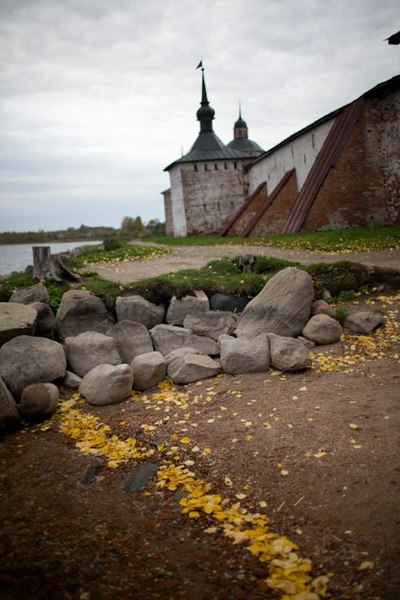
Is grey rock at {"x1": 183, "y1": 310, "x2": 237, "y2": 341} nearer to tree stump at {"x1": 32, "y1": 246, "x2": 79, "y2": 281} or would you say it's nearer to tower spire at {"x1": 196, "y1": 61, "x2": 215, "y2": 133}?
tree stump at {"x1": 32, "y1": 246, "x2": 79, "y2": 281}

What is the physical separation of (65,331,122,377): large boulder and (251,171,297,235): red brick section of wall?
19205mm

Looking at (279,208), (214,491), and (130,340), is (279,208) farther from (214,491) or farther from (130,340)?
(214,491)

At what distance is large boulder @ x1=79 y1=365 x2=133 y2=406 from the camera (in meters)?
5.49

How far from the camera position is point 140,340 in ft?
22.6

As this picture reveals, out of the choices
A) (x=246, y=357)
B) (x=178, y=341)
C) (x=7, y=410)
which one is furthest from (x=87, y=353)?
(x=246, y=357)

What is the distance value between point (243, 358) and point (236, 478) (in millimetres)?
2548

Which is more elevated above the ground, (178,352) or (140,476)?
(178,352)

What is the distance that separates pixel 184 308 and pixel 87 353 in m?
2.09

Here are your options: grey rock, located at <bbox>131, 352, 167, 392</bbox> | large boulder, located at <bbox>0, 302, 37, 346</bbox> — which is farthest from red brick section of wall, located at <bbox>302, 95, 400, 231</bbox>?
large boulder, located at <bbox>0, 302, 37, 346</bbox>

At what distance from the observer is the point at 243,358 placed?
6059 millimetres

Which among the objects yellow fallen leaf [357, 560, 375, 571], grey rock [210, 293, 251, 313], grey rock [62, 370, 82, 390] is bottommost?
yellow fallen leaf [357, 560, 375, 571]

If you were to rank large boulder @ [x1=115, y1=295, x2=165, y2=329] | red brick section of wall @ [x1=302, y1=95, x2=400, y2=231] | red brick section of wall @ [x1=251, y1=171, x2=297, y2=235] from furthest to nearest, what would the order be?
red brick section of wall @ [x1=251, y1=171, x2=297, y2=235], red brick section of wall @ [x1=302, y1=95, x2=400, y2=231], large boulder @ [x1=115, y1=295, x2=165, y2=329]

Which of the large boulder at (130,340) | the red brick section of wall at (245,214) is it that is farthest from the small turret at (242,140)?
the large boulder at (130,340)

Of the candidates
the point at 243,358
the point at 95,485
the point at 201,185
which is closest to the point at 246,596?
the point at 95,485
